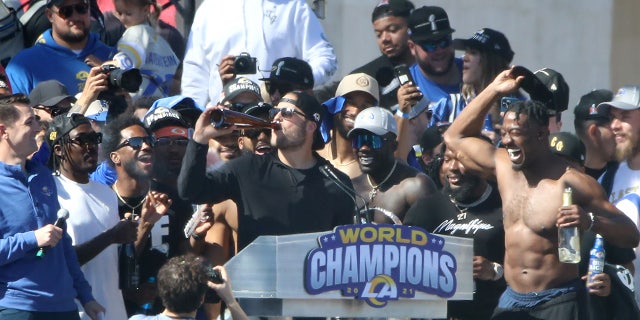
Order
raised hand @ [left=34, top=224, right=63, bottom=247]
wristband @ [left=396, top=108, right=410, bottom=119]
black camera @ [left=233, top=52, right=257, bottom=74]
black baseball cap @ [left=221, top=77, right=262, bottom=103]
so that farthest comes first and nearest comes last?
wristband @ [left=396, top=108, right=410, bottom=119]
black camera @ [left=233, top=52, right=257, bottom=74]
black baseball cap @ [left=221, top=77, right=262, bottom=103]
raised hand @ [left=34, top=224, right=63, bottom=247]

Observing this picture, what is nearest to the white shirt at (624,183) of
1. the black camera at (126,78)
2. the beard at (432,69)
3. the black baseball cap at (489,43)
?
the black baseball cap at (489,43)

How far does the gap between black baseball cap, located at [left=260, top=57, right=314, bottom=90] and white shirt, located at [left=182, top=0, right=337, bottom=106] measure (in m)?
0.46

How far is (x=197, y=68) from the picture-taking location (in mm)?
11500

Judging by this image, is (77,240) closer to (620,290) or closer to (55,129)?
(55,129)

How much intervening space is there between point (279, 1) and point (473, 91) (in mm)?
1597

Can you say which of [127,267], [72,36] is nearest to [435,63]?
[72,36]

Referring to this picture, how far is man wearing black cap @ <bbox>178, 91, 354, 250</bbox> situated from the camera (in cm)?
888

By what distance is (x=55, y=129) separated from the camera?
9.00 metres

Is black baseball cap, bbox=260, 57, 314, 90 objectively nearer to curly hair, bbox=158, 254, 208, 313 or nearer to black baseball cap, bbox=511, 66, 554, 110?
black baseball cap, bbox=511, 66, 554, 110

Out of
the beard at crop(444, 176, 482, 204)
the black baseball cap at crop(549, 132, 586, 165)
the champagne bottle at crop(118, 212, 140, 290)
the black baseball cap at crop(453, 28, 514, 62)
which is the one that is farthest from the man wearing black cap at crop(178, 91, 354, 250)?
the black baseball cap at crop(453, 28, 514, 62)

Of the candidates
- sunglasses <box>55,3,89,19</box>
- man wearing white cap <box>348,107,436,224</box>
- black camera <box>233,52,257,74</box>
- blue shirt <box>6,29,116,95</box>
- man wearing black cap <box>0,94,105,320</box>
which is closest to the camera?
man wearing black cap <box>0,94,105,320</box>

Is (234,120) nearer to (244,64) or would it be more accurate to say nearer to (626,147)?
(244,64)

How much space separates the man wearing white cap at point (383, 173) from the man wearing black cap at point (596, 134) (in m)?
Answer: 1.63

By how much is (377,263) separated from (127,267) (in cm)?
160
